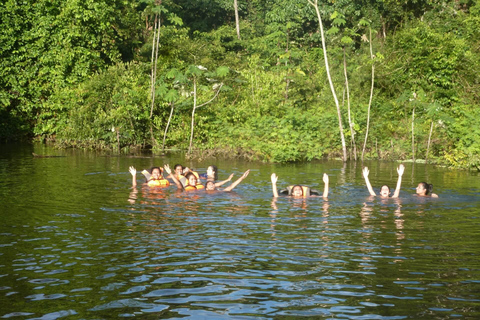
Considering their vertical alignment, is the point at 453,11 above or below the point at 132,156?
above

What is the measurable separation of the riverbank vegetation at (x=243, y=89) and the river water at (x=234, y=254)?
35.4 ft

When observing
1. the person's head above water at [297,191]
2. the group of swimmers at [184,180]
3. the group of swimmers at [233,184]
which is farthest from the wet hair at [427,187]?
the group of swimmers at [184,180]

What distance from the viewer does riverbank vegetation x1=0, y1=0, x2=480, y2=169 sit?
30.1m

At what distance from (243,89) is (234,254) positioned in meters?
25.5

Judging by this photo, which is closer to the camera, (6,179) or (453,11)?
(6,179)

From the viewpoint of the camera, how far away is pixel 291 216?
14.6 m

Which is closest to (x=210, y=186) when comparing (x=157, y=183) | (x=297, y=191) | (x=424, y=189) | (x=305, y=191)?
(x=157, y=183)

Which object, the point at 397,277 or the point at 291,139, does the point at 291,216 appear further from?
the point at 291,139

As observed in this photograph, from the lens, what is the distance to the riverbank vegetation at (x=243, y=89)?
30.1 meters

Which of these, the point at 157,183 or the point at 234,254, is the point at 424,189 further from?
the point at 234,254

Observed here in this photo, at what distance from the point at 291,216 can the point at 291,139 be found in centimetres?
1518

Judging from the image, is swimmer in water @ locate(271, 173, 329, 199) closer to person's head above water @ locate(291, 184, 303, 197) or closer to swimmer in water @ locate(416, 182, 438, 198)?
person's head above water @ locate(291, 184, 303, 197)

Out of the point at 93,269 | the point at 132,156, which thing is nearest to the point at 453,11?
the point at 132,156

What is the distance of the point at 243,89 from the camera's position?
3559cm
